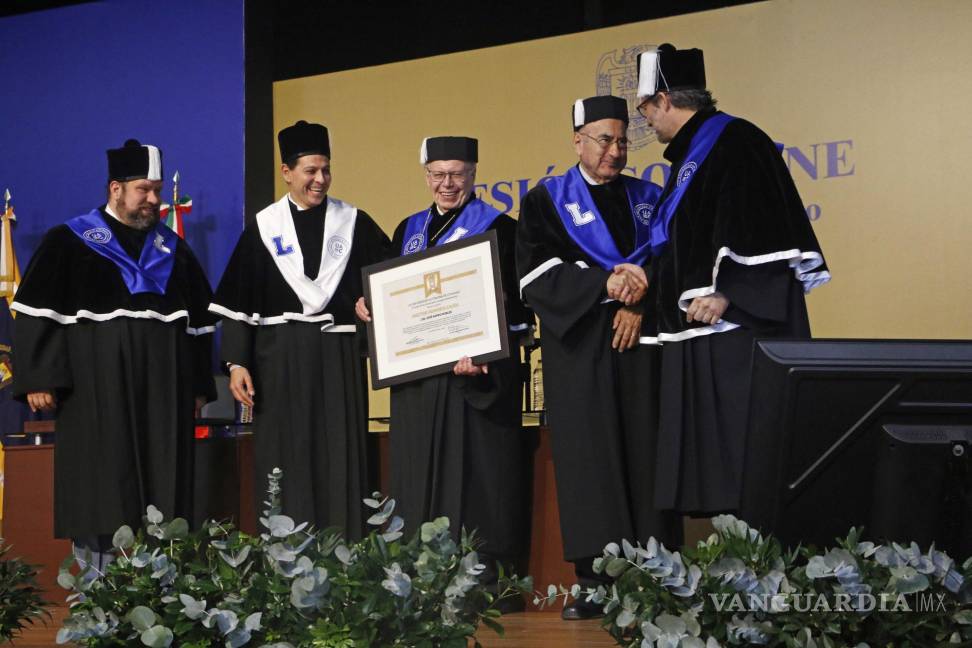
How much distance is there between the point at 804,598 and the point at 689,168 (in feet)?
6.89

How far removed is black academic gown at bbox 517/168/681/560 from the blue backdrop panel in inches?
147

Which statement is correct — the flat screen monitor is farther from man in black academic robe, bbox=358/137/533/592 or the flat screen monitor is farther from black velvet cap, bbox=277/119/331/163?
black velvet cap, bbox=277/119/331/163

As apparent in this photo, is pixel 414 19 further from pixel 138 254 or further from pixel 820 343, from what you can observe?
pixel 820 343

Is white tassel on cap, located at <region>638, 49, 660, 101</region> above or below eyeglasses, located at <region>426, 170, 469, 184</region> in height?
above

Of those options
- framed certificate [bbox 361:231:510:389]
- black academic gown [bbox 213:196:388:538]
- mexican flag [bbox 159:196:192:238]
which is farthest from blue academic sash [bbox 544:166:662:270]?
mexican flag [bbox 159:196:192:238]

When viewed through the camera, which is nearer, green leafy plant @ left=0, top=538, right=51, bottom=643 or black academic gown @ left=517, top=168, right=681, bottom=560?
green leafy plant @ left=0, top=538, right=51, bottom=643

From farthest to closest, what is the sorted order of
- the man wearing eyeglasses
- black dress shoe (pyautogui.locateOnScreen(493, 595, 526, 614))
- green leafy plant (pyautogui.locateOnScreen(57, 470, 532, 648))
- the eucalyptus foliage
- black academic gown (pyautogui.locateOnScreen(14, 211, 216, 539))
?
black academic gown (pyautogui.locateOnScreen(14, 211, 216, 539))
black dress shoe (pyautogui.locateOnScreen(493, 595, 526, 614))
the man wearing eyeglasses
green leafy plant (pyautogui.locateOnScreen(57, 470, 532, 648))
the eucalyptus foliage

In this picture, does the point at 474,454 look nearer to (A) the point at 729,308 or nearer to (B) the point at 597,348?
(B) the point at 597,348

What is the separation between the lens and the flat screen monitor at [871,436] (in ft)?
6.16

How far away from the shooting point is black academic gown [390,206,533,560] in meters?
4.41

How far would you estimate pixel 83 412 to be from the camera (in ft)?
16.0

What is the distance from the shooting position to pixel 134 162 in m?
5.10

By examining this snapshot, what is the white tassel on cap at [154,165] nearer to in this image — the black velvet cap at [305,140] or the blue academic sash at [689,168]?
the black velvet cap at [305,140]

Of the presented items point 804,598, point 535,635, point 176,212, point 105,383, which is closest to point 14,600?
point 535,635
